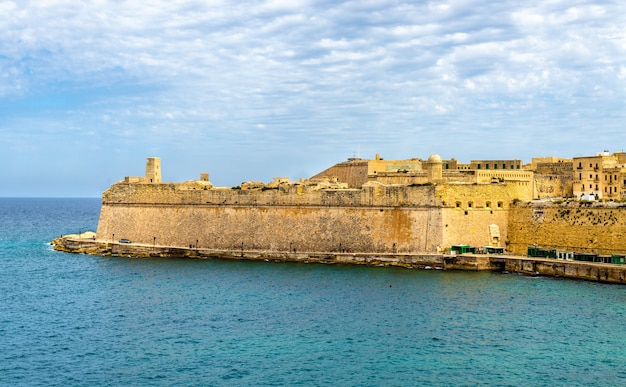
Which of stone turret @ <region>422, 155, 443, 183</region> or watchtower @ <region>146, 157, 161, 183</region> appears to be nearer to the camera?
stone turret @ <region>422, 155, 443, 183</region>

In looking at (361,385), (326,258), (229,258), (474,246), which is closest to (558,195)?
(474,246)

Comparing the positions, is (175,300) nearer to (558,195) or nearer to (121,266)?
(121,266)

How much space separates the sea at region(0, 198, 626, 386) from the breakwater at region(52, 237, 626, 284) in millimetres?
882

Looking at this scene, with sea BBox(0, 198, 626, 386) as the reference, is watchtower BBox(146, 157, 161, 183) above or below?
Result: above

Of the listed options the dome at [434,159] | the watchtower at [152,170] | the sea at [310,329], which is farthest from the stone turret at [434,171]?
the watchtower at [152,170]

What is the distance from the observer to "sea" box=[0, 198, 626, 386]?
1677 centimetres

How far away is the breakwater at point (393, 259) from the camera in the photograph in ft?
90.6

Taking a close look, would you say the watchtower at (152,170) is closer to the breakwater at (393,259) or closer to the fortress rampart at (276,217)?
the fortress rampart at (276,217)

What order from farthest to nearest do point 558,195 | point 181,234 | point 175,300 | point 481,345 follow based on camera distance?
point 558,195
point 181,234
point 175,300
point 481,345

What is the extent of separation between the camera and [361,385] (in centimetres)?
1603

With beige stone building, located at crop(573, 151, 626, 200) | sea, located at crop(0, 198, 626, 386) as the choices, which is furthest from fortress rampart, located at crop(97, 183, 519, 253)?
beige stone building, located at crop(573, 151, 626, 200)

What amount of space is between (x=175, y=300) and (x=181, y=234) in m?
13.4

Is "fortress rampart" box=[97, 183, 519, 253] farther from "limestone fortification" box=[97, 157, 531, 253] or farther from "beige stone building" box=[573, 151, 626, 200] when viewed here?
"beige stone building" box=[573, 151, 626, 200]

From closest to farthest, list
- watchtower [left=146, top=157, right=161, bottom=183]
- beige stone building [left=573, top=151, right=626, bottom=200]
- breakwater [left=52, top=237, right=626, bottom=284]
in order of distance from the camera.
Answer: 1. breakwater [left=52, top=237, right=626, bottom=284]
2. beige stone building [left=573, top=151, right=626, bottom=200]
3. watchtower [left=146, top=157, right=161, bottom=183]
